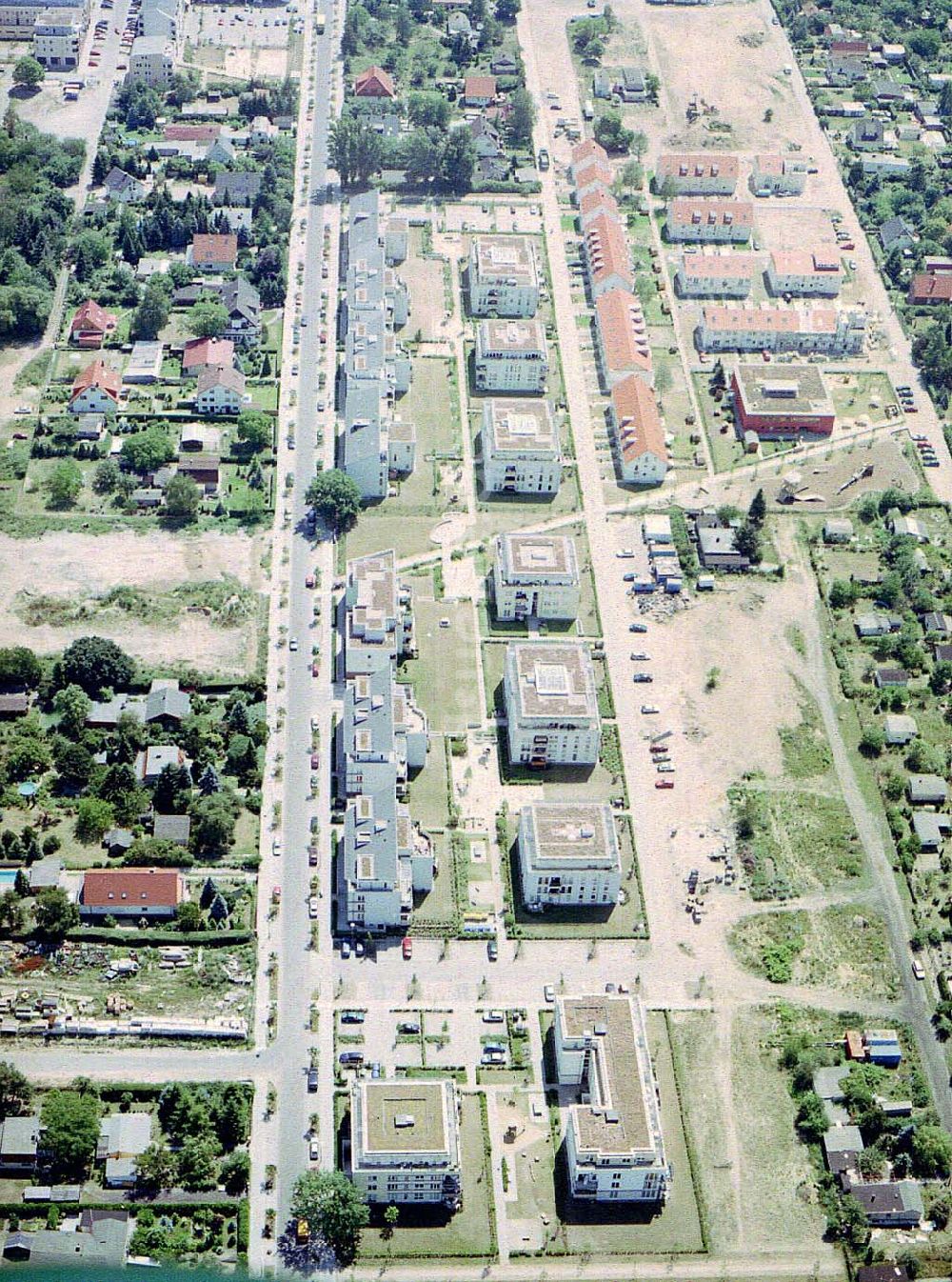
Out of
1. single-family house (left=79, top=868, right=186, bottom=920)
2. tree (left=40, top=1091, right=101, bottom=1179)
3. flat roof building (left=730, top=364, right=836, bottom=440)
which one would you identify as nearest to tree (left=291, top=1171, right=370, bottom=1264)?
tree (left=40, top=1091, right=101, bottom=1179)

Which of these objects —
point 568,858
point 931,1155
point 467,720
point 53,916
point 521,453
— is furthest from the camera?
point 521,453

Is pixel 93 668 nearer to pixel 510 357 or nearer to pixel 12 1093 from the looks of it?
pixel 12 1093

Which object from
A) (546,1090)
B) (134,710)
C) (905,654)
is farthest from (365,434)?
(546,1090)

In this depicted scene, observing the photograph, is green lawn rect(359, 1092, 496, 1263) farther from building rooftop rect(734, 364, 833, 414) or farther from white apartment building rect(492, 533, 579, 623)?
building rooftop rect(734, 364, 833, 414)

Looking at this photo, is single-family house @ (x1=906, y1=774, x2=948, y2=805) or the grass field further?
single-family house @ (x1=906, y1=774, x2=948, y2=805)

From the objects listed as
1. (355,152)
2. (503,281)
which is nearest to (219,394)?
(503,281)

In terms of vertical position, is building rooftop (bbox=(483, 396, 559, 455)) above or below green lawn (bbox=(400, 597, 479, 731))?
above
